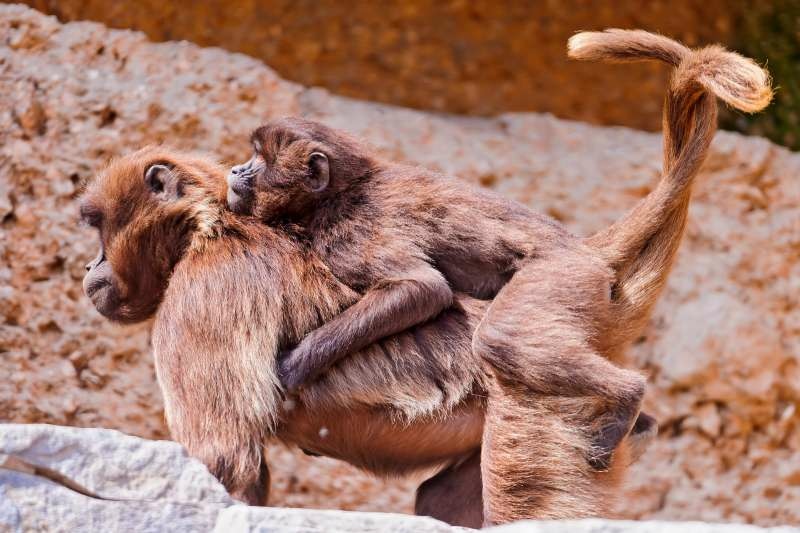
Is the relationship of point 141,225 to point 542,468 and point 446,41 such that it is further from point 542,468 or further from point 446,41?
point 446,41

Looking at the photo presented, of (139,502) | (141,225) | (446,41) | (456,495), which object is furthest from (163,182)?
(446,41)

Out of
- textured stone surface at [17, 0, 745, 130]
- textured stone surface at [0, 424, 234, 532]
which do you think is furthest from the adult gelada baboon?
textured stone surface at [17, 0, 745, 130]

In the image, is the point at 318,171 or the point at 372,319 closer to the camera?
the point at 372,319

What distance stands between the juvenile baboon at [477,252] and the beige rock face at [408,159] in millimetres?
2355

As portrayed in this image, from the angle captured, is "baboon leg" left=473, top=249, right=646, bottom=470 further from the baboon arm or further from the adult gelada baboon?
the baboon arm

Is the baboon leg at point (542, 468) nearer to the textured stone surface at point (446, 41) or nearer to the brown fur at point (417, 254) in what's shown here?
the brown fur at point (417, 254)

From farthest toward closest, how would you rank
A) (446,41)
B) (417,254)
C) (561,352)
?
(446,41), (417,254), (561,352)

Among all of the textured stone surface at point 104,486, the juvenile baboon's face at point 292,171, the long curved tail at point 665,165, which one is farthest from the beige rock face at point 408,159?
the textured stone surface at point 104,486

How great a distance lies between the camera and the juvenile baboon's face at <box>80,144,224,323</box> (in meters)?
3.73

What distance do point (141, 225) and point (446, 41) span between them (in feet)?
10.2

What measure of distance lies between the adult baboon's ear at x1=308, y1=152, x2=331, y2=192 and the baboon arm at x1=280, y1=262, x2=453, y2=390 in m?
0.39

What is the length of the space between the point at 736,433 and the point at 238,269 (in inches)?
128

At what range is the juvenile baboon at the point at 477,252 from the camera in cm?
323

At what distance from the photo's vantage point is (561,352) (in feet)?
10.5
